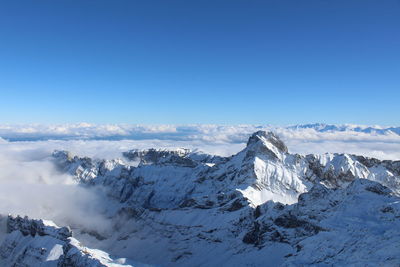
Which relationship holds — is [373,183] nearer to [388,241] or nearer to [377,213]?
[377,213]

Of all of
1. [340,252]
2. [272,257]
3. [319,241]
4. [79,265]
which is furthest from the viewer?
[272,257]

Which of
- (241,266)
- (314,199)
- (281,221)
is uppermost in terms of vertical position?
(314,199)

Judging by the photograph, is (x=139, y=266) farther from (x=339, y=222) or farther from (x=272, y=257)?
(x=339, y=222)

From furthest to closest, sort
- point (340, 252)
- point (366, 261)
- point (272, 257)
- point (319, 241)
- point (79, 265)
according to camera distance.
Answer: point (272, 257), point (79, 265), point (319, 241), point (340, 252), point (366, 261)

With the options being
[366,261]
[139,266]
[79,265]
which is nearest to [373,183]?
[366,261]

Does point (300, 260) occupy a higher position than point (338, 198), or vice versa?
point (338, 198)

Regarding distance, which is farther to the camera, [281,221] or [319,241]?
[281,221]

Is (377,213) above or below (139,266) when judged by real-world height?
above

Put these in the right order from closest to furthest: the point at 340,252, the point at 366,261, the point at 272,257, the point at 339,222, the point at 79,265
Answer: the point at 366,261
the point at 340,252
the point at 339,222
the point at 79,265
the point at 272,257

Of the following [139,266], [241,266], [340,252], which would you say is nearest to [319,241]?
[340,252]
